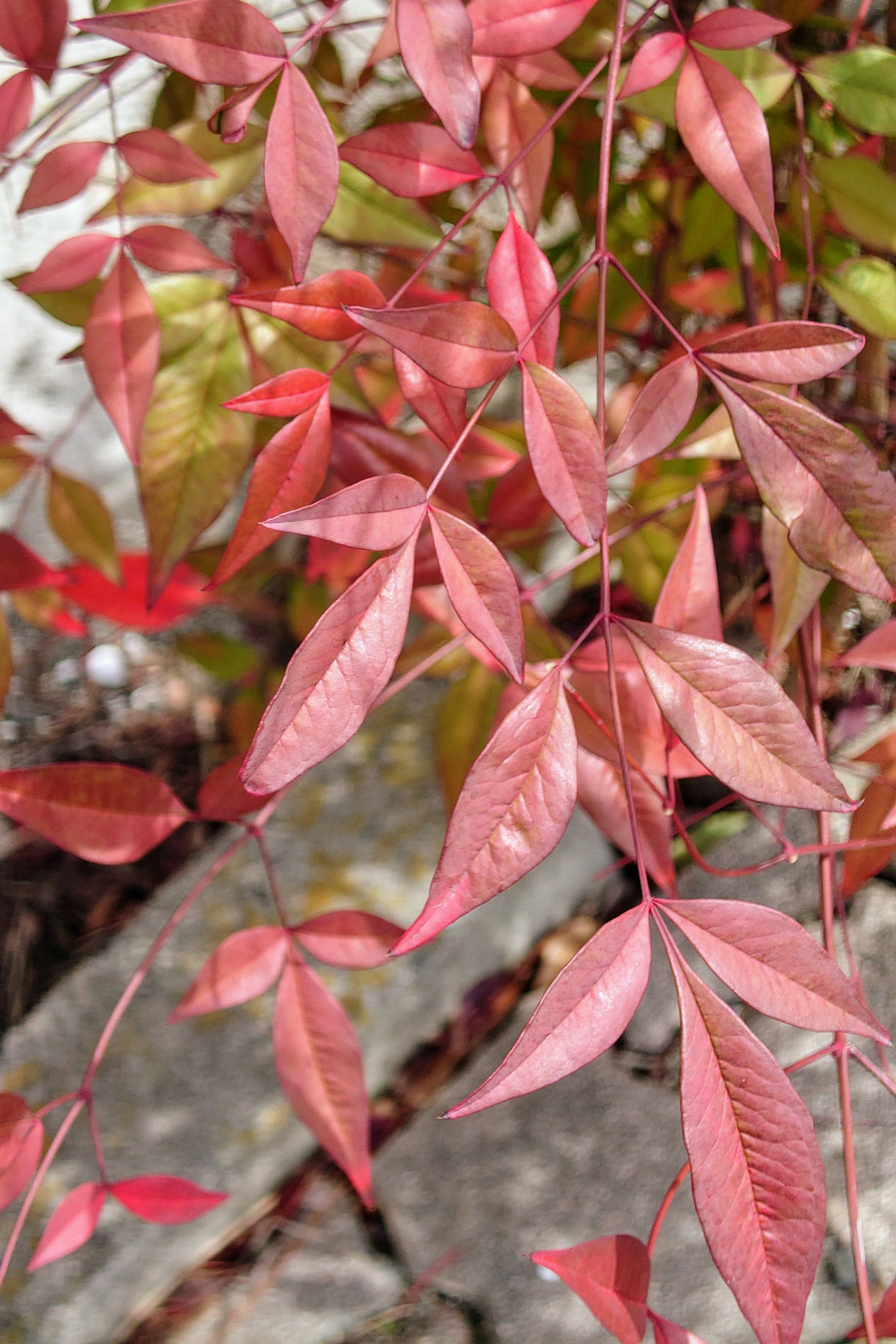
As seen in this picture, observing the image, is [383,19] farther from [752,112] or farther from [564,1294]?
[564,1294]

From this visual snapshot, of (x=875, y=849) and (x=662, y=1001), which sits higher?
(x=875, y=849)

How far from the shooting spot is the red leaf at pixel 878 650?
1.38 feet

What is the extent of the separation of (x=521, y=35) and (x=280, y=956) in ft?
1.43

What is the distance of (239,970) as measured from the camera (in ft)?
1.57

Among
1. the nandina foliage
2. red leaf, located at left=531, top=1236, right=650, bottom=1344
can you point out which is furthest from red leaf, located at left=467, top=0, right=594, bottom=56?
red leaf, located at left=531, top=1236, right=650, bottom=1344

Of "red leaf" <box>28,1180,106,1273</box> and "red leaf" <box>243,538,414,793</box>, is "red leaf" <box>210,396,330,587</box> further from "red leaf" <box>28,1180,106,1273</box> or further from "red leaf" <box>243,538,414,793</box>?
"red leaf" <box>28,1180,106,1273</box>

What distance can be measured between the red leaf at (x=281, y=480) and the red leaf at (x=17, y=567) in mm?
213

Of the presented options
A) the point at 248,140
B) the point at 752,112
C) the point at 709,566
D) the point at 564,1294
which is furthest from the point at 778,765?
the point at 564,1294

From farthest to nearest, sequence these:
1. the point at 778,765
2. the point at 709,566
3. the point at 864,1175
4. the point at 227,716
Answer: the point at 227,716
the point at 864,1175
the point at 709,566
the point at 778,765

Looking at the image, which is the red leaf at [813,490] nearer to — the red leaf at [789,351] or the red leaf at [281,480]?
the red leaf at [789,351]

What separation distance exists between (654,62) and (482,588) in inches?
9.7

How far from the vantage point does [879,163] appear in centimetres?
58

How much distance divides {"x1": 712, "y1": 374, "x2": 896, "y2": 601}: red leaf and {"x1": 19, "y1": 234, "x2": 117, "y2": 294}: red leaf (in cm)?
30

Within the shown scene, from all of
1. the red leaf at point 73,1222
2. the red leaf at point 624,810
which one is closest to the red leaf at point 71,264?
the red leaf at point 624,810
